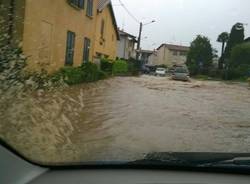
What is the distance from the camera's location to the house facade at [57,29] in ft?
57.2

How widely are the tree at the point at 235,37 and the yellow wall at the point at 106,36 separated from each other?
3634 cm

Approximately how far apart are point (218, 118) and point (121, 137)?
20.0 ft

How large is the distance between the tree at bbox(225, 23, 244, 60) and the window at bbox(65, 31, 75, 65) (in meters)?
56.5

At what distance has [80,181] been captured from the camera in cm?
350

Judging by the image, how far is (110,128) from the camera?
41.8 ft

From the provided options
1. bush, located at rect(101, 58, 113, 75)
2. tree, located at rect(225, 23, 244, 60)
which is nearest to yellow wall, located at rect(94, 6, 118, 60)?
bush, located at rect(101, 58, 113, 75)

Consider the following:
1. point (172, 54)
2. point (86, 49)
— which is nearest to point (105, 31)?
point (86, 49)

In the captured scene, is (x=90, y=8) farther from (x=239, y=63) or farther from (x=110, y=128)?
(x=239, y=63)

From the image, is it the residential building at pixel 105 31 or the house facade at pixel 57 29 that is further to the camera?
the residential building at pixel 105 31

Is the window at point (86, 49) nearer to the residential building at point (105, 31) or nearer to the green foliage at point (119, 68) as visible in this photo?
the residential building at point (105, 31)

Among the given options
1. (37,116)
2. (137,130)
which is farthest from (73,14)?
(37,116)

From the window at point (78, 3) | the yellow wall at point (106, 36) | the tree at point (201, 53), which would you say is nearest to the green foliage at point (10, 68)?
the window at point (78, 3)

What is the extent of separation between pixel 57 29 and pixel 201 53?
64.0 meters

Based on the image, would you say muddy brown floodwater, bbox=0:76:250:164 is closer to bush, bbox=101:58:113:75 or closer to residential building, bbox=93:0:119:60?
residential building, bbox=93:0:119:60
